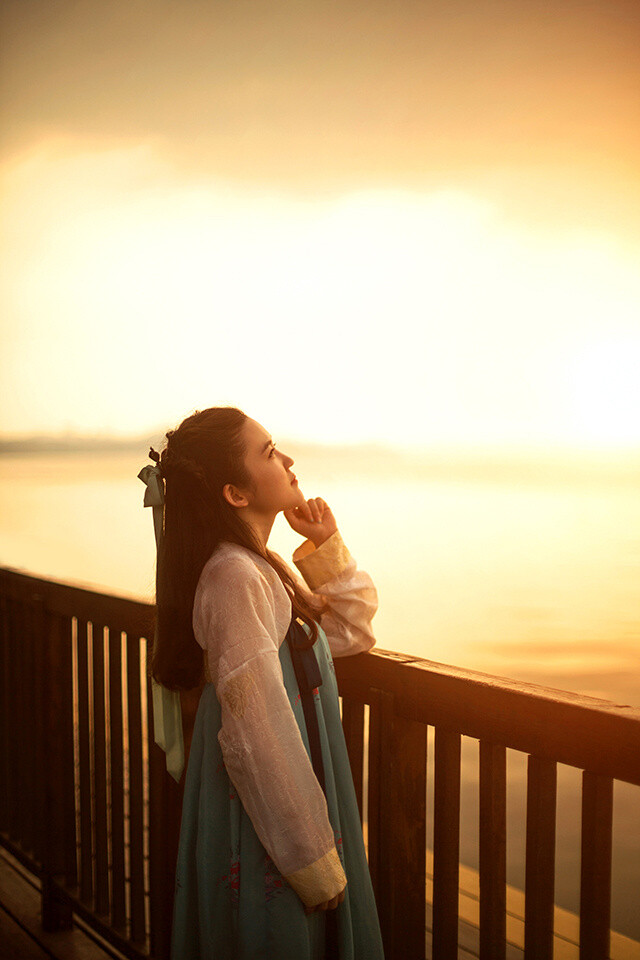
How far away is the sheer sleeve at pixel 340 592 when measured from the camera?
1433mm

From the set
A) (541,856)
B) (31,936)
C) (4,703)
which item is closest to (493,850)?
(541,856)

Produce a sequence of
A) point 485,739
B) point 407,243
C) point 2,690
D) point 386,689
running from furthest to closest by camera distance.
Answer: point 407,243 < point 2,690 < point 386,689 < point 485,739

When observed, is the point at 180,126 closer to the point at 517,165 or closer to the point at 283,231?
the point at 283,231

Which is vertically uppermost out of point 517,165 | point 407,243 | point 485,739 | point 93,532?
point 517,165

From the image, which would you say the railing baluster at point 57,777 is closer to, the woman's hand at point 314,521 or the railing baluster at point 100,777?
the railing baluster at point 100,777

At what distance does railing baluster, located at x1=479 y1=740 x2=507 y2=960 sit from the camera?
1.20 meters

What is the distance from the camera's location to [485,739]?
3.96ft

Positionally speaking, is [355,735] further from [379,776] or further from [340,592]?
[340,592]

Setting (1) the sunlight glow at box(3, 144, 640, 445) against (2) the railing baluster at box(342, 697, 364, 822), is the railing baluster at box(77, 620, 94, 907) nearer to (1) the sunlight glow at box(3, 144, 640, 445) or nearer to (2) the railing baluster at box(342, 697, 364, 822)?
(1) the sunlight glow at box(3, 144, 640, 445)

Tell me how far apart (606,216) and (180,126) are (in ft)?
21.3

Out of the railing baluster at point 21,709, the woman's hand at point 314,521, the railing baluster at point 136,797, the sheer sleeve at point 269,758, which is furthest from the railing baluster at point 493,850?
the railing baluster at point 21,709

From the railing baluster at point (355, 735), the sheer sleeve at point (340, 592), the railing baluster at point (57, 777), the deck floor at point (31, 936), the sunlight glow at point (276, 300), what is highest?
the sunlight glow at point (276, 300)

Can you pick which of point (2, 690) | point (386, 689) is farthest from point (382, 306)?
point (386, 689)

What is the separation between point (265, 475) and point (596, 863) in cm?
76
